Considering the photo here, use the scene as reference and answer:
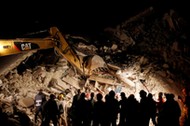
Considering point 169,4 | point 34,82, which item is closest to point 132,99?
point 34,82

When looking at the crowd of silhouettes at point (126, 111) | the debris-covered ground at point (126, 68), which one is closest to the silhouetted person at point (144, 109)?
the crowd of silhouettes at point (126, 111)

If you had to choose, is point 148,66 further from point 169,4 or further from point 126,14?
point 126,14

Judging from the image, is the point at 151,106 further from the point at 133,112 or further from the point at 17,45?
the point at 17,45

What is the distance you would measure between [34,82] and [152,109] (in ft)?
22.4

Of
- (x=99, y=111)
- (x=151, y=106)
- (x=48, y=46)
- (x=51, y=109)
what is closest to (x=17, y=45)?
(x=48, y=46)

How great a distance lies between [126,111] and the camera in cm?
770

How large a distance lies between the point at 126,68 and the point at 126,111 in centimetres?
597

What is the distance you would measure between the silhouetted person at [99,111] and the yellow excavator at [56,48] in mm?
3710

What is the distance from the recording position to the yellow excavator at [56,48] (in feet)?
33.8

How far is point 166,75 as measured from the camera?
12688 mm

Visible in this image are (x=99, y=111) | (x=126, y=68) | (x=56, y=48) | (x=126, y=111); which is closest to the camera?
(x=126, y=111)

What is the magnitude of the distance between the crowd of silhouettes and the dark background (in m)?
10.3

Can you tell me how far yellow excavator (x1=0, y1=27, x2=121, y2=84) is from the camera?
1030 centimetres

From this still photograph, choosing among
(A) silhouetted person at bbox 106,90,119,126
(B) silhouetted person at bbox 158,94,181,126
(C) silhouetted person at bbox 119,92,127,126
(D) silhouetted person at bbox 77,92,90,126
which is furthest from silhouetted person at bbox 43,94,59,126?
(B) silhouetted person at bbox 158,94,181,126
